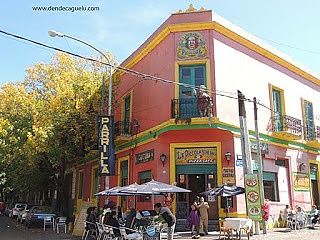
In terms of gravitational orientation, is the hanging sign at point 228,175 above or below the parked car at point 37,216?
above

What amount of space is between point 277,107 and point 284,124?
1284 mm

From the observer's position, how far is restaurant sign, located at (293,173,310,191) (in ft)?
68.6

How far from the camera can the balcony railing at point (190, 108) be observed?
1688cm

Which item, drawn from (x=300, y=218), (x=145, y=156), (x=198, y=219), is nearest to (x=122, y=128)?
(x=145, y=156)

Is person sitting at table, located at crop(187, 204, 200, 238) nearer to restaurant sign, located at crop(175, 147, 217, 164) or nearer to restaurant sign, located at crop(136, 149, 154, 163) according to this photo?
restaurant sign, located at crop(175, 147, 217, 164)

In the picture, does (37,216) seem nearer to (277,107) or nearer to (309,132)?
(277,107)

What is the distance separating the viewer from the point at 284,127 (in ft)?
67.0

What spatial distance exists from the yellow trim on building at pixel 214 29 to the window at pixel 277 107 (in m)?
1.74

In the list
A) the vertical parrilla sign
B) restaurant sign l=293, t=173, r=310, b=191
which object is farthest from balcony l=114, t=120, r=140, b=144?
restaurant sign l=293, t=173, r=310, b=191

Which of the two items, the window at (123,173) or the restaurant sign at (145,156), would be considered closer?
the restaurant sign at (145,156)

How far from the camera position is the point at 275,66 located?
71.2 feet

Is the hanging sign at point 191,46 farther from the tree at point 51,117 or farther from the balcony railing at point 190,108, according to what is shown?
the tree at point 51,117

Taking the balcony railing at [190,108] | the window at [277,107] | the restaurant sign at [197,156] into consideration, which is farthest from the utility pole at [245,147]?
the window at [277,107]

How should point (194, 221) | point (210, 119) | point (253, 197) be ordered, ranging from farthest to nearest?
point (210, 119), point (194, 221), point (253, 197)
